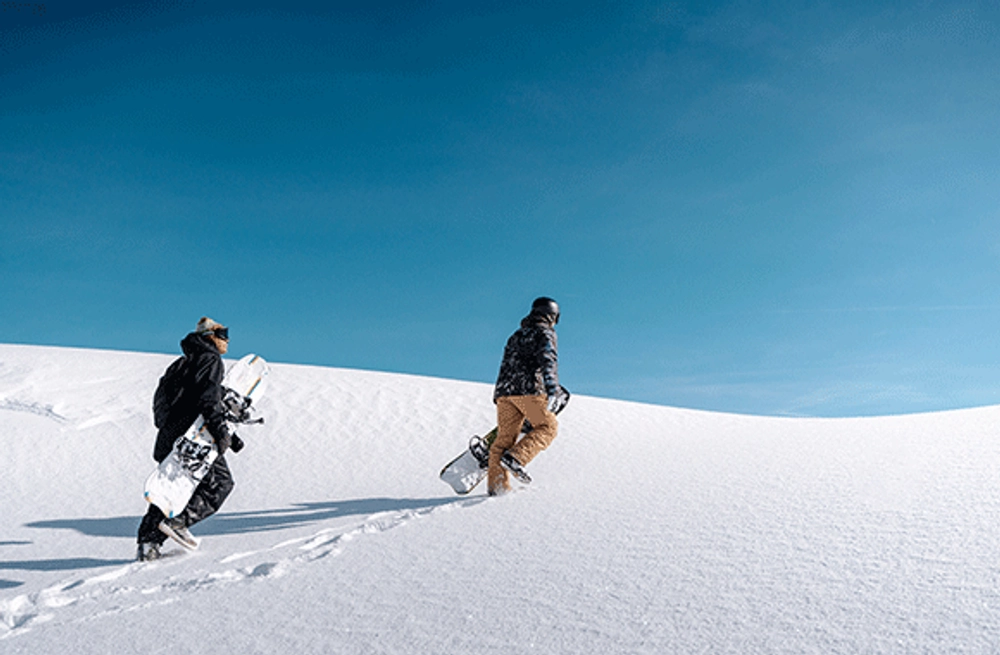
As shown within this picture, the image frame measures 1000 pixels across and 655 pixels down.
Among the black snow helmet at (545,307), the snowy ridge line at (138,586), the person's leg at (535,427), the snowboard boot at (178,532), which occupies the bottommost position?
the snowy ridge line at (138,586)

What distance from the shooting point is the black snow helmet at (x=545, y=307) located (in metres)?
5.23

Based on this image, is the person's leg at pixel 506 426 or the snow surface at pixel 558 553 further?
the person's leg at pixel 506 426

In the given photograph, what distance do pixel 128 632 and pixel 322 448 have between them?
5315 mm

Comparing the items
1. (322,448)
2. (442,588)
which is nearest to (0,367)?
(322,448)

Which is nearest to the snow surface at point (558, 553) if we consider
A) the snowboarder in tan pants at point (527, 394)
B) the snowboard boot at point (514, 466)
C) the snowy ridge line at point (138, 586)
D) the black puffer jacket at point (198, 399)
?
the snowy ridge line at point (138, 586)

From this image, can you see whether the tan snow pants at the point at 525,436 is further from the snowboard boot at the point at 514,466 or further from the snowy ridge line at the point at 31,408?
the snowy ridge line at the point at 31,408

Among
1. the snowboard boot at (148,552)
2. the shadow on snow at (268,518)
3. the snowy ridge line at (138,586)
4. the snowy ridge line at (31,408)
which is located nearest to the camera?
the snowy ridge line at (138,586)

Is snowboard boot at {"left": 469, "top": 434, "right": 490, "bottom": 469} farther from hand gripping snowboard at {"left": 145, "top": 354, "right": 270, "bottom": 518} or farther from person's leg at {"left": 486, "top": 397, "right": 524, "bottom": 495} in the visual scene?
hand gripping snowboard at {"left": 145, "top": 354, "right": 270, "bottom": 518}

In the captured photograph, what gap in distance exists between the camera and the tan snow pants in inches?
200

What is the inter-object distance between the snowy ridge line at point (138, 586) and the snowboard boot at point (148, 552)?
6 cm

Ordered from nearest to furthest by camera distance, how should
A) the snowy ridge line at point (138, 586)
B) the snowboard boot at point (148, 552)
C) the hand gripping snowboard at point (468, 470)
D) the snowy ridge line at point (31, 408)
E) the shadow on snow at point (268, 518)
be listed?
the snowy ridge line at point (138, 586), the snowboard boot at point (148, 552), the shadow on snow at point (268, 518), the hand gripping snowboard at point (468, 470), the snowy ridge line at point (31, 408)

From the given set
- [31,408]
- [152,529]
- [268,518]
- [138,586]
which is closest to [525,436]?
[268,518]

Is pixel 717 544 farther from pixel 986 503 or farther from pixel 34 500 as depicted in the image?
pixel 34 500

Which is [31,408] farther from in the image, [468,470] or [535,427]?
[535,427]
